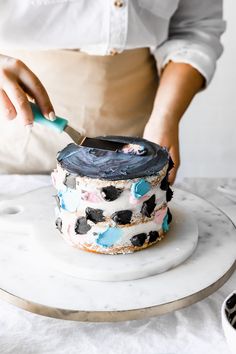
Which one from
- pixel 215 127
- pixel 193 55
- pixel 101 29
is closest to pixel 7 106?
pixel 101 29

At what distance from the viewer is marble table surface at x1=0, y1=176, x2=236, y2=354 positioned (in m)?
0.69

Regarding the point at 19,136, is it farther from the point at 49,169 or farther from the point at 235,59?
the point at 235,59

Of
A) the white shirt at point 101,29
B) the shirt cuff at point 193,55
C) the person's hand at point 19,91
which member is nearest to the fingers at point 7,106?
the person's hand at point 19,91

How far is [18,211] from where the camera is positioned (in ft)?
3.12

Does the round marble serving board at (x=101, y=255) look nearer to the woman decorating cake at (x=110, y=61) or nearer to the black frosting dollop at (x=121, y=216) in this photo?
Answer: the black frosting dollop at (x=121, y=216)

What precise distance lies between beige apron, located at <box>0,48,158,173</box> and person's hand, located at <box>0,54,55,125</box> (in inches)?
9.9

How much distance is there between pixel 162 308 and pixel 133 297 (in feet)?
Answer: 0.13

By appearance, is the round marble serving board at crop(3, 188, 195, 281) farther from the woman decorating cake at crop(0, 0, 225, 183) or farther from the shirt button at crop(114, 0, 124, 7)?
the shirt button at crop(114, 0, 124, 7)

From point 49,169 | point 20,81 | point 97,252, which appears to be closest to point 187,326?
point 97,252

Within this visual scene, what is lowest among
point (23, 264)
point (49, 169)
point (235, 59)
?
point (235, 59)

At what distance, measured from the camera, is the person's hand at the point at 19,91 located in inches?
34.0

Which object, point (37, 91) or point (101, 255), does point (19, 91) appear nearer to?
point (37, 91)

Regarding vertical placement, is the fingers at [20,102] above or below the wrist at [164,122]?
above

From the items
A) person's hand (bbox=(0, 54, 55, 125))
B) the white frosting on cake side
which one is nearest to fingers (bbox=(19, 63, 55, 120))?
person's hand (bbox=(0, 54, 55, 125))
